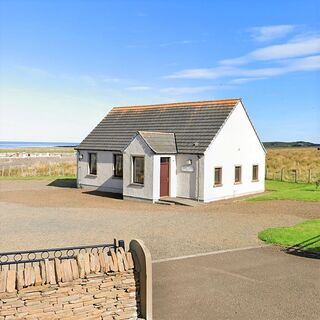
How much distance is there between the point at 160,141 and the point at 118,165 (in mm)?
4334

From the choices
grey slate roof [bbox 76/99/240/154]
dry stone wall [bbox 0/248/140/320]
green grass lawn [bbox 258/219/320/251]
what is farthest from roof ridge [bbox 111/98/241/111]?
dry stone wall [bbox 0/248/140/320]

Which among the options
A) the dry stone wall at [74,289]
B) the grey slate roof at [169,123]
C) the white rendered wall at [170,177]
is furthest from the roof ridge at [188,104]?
the dry stone wall at [74,289]

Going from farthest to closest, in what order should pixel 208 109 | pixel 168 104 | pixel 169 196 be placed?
pixel 168 104
pixel 208 109
pixel 169 196

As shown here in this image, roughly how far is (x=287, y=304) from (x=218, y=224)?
9032 millimetres

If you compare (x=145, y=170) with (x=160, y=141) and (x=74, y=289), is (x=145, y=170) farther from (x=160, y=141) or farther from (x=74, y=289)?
(x=74, y=289)

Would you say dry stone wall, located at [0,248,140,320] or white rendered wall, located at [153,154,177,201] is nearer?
dry stone wall, located at [0,248,140,320]

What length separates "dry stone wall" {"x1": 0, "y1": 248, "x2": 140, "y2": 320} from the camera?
22.6 ft

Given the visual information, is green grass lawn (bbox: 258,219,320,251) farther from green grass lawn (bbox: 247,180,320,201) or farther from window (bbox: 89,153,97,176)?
window (bbox: 89,153,97,176)

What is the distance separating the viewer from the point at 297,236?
49.8 feet

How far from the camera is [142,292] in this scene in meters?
7.95

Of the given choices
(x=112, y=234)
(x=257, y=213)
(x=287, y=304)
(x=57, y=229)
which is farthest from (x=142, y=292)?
(x=257, y=213)

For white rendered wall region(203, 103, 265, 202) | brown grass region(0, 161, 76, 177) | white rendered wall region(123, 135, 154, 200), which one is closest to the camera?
white rendered wall region(123, 135, 154, 200)

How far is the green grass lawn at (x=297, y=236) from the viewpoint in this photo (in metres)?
14.0

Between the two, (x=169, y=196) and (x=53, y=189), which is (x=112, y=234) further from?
(x=53, y=189)
